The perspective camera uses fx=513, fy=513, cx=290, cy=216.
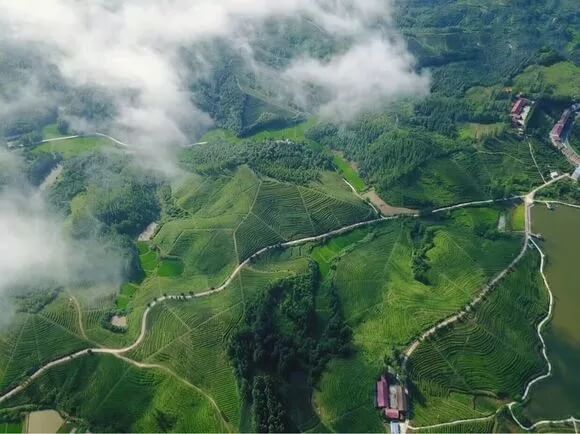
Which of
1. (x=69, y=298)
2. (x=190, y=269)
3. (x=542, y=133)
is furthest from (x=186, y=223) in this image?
(x=542, y=133)

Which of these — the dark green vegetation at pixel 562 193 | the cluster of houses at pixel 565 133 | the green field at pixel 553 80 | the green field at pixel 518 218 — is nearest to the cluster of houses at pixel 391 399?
the green field at pixel 518 218

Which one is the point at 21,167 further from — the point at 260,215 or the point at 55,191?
the point at 260,215

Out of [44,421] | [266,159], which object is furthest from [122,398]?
[266,159]

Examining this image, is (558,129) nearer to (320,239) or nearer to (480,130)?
(480,130)

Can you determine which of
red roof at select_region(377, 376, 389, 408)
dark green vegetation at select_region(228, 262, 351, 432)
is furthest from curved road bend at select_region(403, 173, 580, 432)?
dark green vegetation at select_region(228, 262, 351, 432)

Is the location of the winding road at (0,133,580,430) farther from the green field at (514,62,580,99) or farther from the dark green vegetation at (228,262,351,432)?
the green field at (514,62,580,99)

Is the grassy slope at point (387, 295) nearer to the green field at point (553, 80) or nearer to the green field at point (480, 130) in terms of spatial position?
the green field at point (480, 130)
